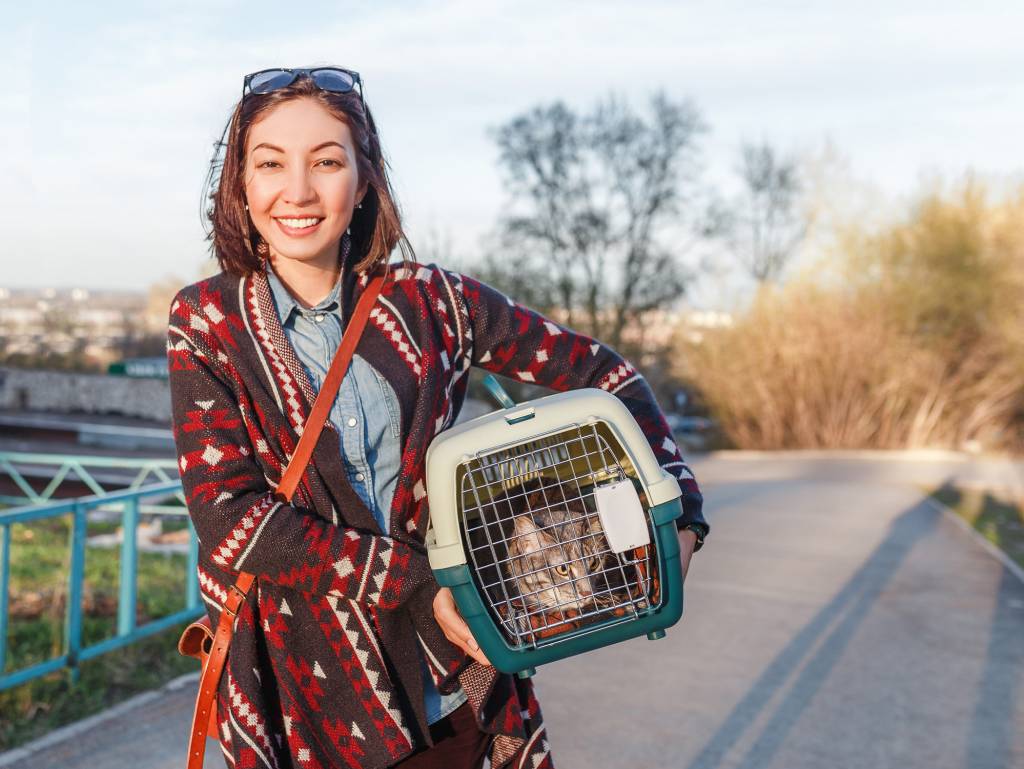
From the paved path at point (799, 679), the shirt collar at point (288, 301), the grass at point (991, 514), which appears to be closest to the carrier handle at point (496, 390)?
the shirt collar at point (288, 301)

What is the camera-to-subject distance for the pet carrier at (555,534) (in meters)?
1.59

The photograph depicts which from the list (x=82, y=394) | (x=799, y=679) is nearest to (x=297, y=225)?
(x=799, y=679)

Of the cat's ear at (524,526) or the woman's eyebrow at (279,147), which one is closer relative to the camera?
the cat's ear at (524,526)

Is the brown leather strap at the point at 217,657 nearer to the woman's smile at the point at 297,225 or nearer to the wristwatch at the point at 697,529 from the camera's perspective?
the woman's smile at the point at 297,225

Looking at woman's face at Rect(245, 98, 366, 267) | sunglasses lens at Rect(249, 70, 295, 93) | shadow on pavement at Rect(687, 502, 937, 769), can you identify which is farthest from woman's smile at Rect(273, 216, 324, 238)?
shadow on pavement at Rect(687, 502, 937, 769)

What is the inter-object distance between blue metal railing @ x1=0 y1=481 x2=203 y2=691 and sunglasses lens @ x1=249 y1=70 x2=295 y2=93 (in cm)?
333

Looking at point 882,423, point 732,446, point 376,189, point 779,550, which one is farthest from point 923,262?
point 376,189

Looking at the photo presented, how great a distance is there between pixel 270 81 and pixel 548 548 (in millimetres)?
870

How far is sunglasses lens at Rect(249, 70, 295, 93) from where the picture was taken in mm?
1798

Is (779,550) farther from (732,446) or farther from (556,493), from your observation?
(732,446)

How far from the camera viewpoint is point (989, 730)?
4.81m

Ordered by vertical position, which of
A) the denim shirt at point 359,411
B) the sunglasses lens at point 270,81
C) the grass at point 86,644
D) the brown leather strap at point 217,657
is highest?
the sunglasses lens at point 270,81

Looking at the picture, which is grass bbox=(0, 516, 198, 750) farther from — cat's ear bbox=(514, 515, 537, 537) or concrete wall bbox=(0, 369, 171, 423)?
concrete wall bbox=(0, 369, 171, 423)

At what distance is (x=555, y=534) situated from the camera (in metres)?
1.65
